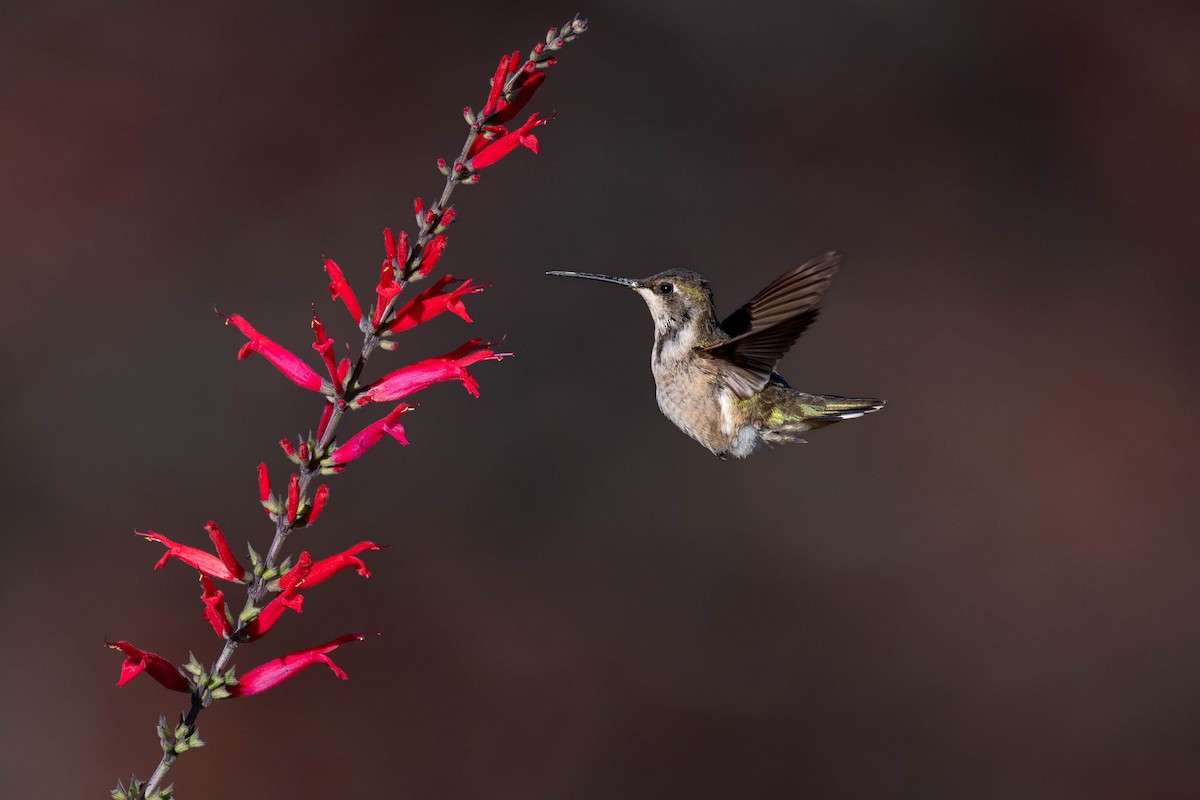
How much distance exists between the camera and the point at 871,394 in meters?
7.06

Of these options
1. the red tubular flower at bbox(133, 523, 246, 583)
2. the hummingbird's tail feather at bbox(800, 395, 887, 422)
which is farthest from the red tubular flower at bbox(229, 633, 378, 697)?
the hummingbird's tail feather at bbox(800, 395, 887, 422)

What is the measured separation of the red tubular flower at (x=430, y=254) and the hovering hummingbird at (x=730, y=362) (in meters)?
0.72

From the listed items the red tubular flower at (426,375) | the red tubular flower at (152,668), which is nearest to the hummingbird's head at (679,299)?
the red tubular flower at (426,375)

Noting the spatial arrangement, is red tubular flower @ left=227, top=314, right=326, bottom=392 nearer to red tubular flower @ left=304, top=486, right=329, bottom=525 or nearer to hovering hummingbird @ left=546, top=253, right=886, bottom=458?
red tubular flower @ left=304, top=486, right=329, bottom=525

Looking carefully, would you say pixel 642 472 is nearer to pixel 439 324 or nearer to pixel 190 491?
pixel 439 324

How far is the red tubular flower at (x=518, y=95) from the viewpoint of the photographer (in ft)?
5.12

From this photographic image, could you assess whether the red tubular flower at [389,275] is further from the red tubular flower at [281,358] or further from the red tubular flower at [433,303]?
the red tubular flower at [281,358]

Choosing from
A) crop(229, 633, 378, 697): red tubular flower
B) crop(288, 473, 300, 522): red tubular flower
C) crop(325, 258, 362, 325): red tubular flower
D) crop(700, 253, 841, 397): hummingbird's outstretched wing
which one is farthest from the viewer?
crop(700, 253, 841, 397): hummingbird's outstretched wing

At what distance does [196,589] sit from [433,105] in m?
3.91

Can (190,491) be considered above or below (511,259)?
below

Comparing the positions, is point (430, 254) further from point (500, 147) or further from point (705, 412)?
point (705, 412)

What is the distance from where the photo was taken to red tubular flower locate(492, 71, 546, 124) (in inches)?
61.4

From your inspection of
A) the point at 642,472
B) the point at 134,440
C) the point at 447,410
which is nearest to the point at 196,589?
the point at 134,440

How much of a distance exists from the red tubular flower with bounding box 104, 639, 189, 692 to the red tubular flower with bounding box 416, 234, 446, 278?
Answer: 0.67m
